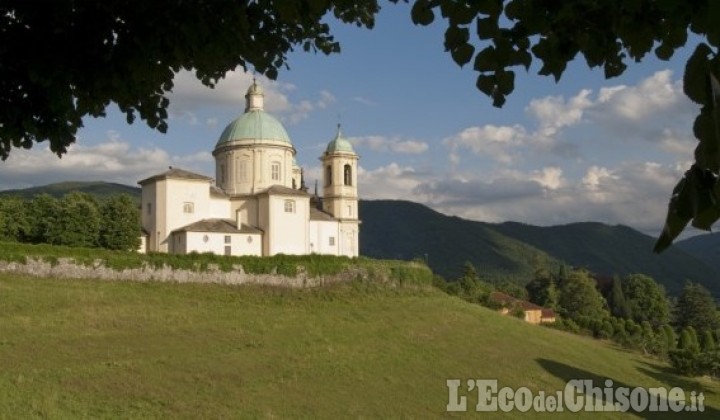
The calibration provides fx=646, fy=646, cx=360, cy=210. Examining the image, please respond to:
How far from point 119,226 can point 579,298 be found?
5274 cm

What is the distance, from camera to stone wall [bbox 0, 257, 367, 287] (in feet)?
111

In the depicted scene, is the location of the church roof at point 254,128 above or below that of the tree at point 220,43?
above

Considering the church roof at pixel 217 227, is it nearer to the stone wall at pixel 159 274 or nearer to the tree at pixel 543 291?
the stone wall at pixel 159 274

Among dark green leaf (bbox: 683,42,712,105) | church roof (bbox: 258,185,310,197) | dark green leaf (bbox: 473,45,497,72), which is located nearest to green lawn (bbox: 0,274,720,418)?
church roof (bbox: 258,185,310,197)

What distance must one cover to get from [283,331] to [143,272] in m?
10.6

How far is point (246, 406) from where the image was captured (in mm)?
20516

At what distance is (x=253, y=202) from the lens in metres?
46.5

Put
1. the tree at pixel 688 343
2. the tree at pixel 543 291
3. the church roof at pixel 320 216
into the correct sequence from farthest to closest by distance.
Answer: the tree at pixel 543 291 < the church roof at pixel 320 216 < the tree at pixel 688 343

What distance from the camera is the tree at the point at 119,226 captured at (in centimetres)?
4266

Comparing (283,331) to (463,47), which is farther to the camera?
(283,331)

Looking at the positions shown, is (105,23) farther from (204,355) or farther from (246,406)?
(204,355)

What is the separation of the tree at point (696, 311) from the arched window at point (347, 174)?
46828 mm

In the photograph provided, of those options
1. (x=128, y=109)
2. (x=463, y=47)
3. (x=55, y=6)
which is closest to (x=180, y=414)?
(x=128, y=109)

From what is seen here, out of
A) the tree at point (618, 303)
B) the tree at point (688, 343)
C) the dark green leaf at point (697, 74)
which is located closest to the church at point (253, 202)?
the tree at point (688, 343)
